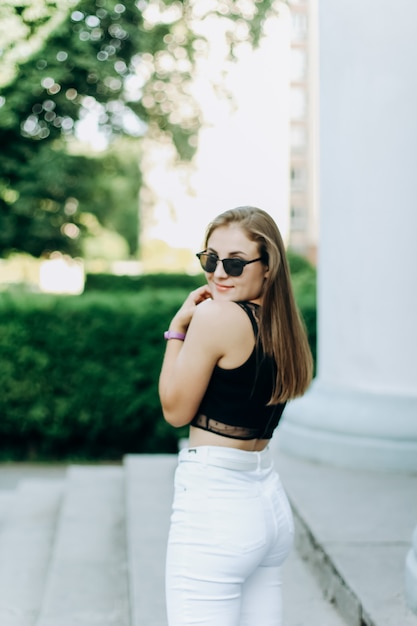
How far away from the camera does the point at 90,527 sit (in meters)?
4.98

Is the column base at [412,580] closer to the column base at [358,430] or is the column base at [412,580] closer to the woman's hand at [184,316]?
the woman's hand at [184,316]

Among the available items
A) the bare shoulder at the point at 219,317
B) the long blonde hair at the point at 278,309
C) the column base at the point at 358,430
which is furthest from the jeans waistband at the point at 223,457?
the column base at the point at 358,430

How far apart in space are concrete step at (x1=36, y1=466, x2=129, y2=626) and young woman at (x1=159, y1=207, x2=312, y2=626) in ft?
5.67

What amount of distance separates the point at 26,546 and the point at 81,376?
359cm

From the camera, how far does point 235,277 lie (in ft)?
6.84

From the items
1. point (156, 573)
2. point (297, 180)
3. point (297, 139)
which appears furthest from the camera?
point (297, 139)

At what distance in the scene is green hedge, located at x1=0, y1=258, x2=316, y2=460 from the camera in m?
8.34

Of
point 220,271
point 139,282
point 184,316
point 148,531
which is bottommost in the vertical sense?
point 139,282

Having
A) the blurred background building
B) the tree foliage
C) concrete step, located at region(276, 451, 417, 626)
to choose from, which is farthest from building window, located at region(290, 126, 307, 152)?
concrete step, located at region(276, 451, 417, 626)

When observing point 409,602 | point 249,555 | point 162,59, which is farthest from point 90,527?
point 162,59

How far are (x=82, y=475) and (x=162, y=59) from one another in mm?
14518

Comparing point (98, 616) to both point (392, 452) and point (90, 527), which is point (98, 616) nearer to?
point (90, 527)

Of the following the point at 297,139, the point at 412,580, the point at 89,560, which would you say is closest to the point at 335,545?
the point at 412,580

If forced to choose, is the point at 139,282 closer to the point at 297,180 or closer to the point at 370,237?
the point at 297,180
